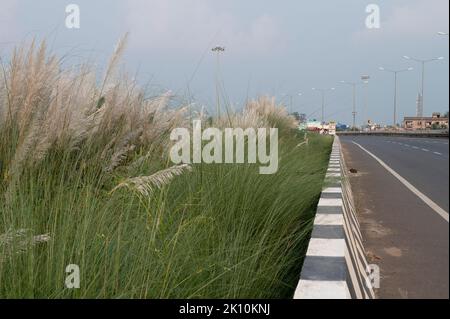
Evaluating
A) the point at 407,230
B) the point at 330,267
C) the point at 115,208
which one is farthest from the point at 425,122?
the point at 407,230

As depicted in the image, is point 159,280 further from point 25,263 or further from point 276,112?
point 276,112

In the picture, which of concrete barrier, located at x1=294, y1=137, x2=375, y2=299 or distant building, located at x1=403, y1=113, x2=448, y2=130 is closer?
distant building, located at x1=403, y1=113, x2=448, y2=130

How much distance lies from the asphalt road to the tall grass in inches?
31.3

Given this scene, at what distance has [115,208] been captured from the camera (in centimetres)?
314

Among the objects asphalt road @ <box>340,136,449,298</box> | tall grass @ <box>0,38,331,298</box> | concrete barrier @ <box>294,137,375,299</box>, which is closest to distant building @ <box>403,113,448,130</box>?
asphalt road @ <box>340,136,449,298</box>

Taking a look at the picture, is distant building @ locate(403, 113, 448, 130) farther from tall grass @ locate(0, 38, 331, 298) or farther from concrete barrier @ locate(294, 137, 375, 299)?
tall grass @ locate(0, 38, 331, 298)

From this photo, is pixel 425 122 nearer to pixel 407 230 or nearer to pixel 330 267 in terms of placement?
pixel 330 267

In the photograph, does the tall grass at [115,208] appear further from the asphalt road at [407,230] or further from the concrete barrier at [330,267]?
the asphalt road at [407,230]

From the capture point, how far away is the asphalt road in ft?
4.36

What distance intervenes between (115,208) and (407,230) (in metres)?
4.38

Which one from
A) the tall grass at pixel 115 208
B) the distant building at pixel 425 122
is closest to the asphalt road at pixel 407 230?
the distant building at pixel 425 122

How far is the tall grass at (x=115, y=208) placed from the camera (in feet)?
8.01
